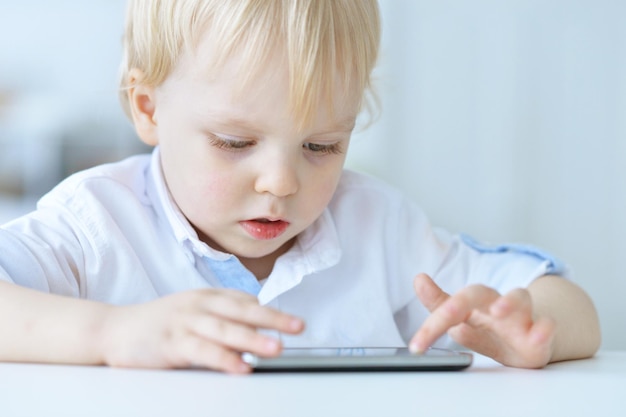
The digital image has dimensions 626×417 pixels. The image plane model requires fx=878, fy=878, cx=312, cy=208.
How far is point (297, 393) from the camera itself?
55 cm

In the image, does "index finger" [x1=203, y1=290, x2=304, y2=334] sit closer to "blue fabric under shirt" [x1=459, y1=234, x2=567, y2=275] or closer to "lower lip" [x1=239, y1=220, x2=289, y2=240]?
"lower lip" [x1=239, y1=220, x2=289, y2=240]

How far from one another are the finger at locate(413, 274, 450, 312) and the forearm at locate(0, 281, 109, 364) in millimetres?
269

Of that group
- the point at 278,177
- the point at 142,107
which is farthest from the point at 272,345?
the point at 142,107

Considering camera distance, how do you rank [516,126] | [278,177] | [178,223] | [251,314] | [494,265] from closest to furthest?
[251,314] < [278,177] < [178,223] < [494,265] < [516,126]

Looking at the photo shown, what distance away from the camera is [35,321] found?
2.44 feet

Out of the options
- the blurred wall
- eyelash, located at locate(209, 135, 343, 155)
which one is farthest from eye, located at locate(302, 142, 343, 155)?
the blurred wall

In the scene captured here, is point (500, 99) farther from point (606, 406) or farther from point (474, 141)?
point (606, 406)

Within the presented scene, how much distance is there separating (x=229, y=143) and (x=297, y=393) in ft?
1.45

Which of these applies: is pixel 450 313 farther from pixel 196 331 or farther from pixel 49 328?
pixel 49 328

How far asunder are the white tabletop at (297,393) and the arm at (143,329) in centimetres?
2

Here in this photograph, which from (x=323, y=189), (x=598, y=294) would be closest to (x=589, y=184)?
(x=598, y=294)

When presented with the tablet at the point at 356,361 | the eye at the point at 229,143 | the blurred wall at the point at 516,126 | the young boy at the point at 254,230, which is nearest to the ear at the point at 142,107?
the young boy at the point at 254,230

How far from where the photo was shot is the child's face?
0.91 meters

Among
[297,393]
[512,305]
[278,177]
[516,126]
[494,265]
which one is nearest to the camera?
[297,393]
